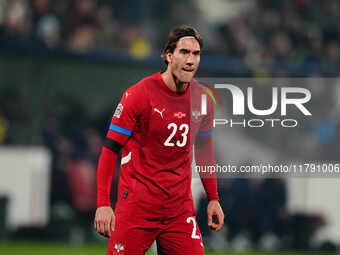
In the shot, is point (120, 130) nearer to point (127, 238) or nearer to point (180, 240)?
point (127, 238)

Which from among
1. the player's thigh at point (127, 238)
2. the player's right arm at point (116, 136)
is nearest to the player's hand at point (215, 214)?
the player's thigh at point (127, 238)

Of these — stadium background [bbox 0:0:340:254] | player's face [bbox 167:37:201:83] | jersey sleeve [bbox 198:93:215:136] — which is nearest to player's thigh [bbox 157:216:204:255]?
jersey sleeve [bbox 198:93:215:136]

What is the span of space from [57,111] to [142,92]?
7.59m

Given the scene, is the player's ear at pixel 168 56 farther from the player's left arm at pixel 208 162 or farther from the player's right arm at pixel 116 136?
the player's left arm at pixel 208 162

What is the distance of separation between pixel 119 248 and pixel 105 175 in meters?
0.50

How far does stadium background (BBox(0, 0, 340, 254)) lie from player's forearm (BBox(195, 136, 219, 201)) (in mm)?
6277

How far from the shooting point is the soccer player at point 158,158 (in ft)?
16.8

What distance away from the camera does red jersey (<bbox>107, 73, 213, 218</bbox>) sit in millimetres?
5176

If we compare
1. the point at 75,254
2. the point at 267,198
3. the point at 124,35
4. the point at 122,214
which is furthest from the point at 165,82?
the point at 124,35

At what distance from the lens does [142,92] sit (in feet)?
16.9

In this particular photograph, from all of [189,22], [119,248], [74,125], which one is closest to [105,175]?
[119,248]

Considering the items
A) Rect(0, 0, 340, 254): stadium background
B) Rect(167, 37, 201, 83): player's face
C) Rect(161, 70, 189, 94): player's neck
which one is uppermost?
Rect(167, 37, 201, 83): player's face

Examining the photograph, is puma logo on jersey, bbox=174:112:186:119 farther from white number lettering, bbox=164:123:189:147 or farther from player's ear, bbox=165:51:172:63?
player's ear, bbox=165:51:172:63

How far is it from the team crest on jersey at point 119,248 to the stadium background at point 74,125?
650cm
